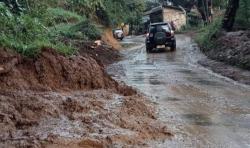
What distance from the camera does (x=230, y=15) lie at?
1188 inches

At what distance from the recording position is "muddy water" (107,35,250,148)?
8.61 m

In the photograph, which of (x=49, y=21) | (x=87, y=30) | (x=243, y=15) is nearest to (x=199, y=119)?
(x=49, y=21)

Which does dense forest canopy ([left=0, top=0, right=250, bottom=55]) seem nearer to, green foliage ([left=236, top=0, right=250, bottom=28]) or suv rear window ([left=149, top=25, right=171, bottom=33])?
green foliage ([left=236, top=0, right=250, bottom=28])

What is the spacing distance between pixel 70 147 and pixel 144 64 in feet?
57.5

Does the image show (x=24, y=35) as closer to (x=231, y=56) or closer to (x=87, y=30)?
(x=231, y=56)

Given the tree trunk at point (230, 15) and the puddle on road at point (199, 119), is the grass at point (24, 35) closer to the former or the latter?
the puddle on road at point (199, 119)

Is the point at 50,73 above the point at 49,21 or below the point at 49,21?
below

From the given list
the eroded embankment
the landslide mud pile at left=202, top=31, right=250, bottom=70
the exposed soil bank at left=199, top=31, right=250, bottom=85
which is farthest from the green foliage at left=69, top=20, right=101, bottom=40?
→ the eroded embankment

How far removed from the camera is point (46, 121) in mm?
8203

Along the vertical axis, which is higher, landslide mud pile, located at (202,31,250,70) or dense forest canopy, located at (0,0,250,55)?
dense forest canopy, located at (0,0,250,55)

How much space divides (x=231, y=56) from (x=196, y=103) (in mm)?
11592

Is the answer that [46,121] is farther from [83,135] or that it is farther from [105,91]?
[105,91]

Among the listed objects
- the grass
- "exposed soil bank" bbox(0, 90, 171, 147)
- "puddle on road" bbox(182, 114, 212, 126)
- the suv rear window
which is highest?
the grass

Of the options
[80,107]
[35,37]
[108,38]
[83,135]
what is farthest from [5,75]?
[108,38]
